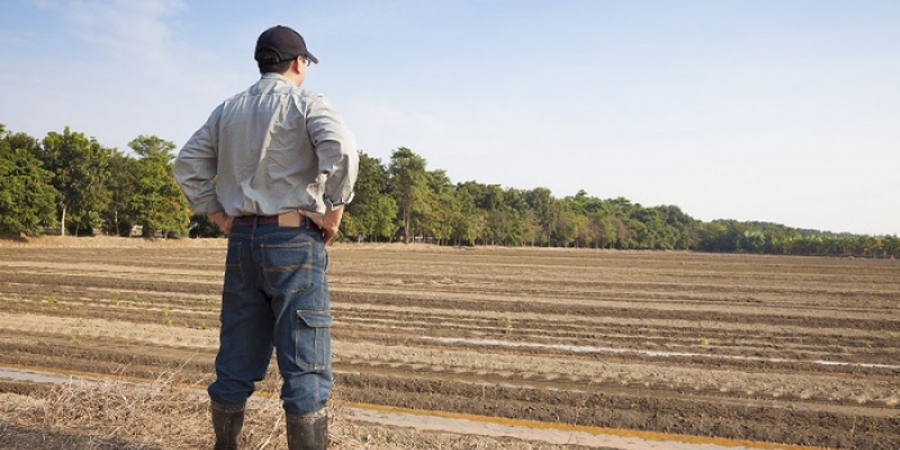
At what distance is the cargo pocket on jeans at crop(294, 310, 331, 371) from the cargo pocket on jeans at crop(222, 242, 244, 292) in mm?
327

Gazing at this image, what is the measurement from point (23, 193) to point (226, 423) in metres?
38.4

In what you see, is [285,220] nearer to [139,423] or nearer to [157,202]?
[139,423]

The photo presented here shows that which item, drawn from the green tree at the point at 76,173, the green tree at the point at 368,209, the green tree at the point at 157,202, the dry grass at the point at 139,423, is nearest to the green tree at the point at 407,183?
the green tree at the point at 368,209

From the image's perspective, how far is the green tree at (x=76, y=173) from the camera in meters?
37.5

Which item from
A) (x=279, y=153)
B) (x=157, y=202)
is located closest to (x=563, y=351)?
(x=279, y=153)

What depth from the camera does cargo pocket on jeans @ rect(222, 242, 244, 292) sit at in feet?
8.67

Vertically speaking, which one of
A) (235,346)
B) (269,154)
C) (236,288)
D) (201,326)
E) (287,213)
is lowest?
(201,326)

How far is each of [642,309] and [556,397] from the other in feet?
25.8

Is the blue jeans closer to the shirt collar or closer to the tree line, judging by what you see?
the shirt collar

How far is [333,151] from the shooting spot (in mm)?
2492

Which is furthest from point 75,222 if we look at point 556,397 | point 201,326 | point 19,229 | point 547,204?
point 547,204

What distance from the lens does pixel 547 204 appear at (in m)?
104

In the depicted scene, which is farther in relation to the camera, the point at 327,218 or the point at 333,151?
the point at 327,218

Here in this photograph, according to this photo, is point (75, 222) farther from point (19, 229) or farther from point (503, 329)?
A: point (503, 329)
